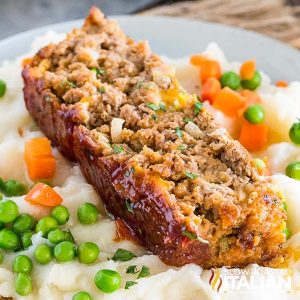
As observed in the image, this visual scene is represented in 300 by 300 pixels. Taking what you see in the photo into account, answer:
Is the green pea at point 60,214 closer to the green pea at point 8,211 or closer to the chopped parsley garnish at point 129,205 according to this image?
the green pea at point 8,211

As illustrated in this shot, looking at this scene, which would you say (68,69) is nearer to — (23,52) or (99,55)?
(99,55)

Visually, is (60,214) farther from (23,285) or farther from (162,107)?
(162,107)

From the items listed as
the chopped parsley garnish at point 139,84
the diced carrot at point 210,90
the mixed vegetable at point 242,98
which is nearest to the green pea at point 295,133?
the mixed vegetable at point 242,98

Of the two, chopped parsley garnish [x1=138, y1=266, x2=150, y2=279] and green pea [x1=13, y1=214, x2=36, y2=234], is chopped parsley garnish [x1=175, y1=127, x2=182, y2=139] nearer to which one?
chopped parsley garnish [x1=138, y1=266, x2=150, y2=279]

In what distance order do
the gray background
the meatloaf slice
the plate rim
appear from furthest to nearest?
the gray background → the plate rim → the meatloaf slice

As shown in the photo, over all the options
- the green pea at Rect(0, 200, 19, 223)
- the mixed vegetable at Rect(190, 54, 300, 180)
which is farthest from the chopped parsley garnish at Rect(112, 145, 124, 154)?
the mixed vegetable at Rect(190, 54, 300, 180)

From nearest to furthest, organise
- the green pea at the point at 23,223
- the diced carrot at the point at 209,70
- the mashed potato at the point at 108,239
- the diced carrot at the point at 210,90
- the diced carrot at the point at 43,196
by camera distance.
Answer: the mashed potato at the point at 108,239
the green pea at the point at 23,223
the diced carrot at the point at 43,196
the diced carrot at the point at 210,90
the diced carrot at the point at 209,70

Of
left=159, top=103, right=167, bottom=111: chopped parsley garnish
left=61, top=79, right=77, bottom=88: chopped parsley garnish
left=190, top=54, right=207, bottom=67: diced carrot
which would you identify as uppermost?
left=61, top=79, right=77, bottom=88: chopped parsley garnish
